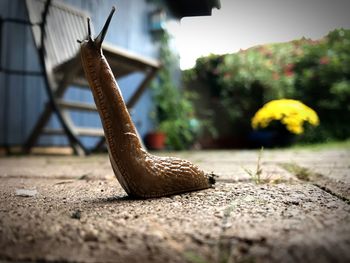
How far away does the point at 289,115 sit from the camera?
3236 millimetres

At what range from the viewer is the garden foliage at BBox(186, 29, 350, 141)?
16.8 feet

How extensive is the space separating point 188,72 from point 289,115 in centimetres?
315

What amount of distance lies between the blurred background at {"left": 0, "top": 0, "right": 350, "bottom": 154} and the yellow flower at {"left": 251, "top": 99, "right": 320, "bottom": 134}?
0.02m

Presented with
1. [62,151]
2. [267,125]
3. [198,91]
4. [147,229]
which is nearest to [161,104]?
[198,91]

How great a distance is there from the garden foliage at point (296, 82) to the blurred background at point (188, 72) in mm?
18

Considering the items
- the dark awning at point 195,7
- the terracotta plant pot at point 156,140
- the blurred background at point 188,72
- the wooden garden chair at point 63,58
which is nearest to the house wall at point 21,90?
the blurred background at point 188,72

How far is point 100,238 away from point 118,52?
2.43 meters

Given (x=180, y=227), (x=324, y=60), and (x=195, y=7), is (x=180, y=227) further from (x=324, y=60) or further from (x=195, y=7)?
(x=324, y=60)

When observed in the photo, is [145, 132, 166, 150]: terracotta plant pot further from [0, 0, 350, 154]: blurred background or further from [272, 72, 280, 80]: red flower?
[272, 72, 280, 80]: red flower

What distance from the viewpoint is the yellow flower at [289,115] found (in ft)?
9.80

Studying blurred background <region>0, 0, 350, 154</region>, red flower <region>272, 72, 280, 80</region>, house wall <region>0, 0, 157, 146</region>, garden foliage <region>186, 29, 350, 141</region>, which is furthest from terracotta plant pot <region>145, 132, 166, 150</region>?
red flower <region>272, 72, 280, 80</region>

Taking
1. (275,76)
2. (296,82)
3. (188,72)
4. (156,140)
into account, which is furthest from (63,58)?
(296,82)

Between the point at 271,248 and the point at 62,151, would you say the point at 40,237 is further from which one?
the point at 62,151

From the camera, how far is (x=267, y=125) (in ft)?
15.4
